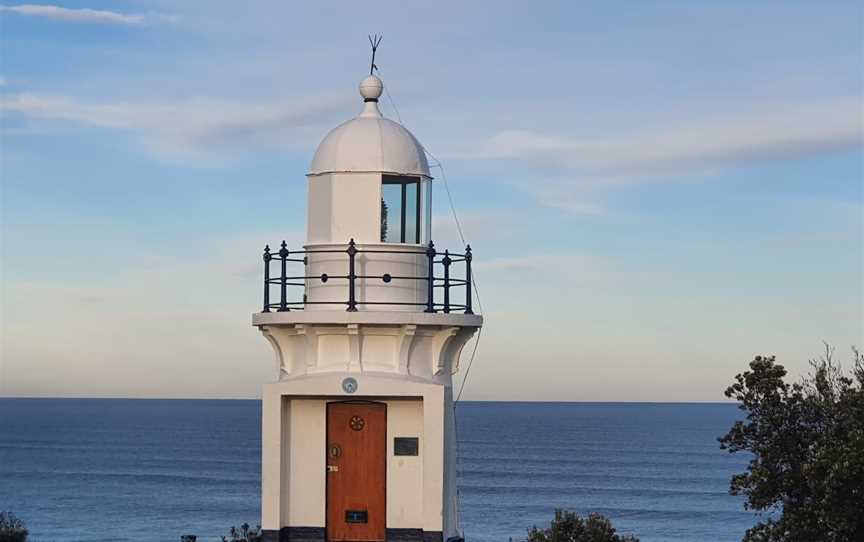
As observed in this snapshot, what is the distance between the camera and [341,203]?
1584 centimetres

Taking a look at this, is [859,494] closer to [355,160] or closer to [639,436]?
[355,160]

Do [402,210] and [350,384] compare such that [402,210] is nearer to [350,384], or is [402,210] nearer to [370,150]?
[370,150]

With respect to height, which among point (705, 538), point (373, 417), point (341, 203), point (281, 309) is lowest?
point (705, 538)

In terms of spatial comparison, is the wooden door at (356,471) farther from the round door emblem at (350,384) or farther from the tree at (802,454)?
the tree at (802,454)

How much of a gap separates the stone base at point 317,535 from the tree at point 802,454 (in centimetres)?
376

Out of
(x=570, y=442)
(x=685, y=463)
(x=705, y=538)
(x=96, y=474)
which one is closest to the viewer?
(x=705, y=538)

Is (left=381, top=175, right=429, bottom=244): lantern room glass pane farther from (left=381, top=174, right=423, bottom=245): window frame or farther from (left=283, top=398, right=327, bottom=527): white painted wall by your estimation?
(left=283, top=398, right=327, bottom=527): white painted wall

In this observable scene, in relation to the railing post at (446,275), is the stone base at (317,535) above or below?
below

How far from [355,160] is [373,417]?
311 cm

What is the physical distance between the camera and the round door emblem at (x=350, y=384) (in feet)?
51.0

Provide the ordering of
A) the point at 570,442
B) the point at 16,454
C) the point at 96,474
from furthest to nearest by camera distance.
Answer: the point at 570,442 → the point at 16,454 → the point at 96,474

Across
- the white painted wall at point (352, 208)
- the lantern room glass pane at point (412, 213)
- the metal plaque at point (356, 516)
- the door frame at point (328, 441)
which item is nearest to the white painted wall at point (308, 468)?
the door frame at point (328, 441)

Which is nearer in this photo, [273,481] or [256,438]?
[273,481]

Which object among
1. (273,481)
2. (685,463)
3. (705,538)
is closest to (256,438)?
(685,463)
